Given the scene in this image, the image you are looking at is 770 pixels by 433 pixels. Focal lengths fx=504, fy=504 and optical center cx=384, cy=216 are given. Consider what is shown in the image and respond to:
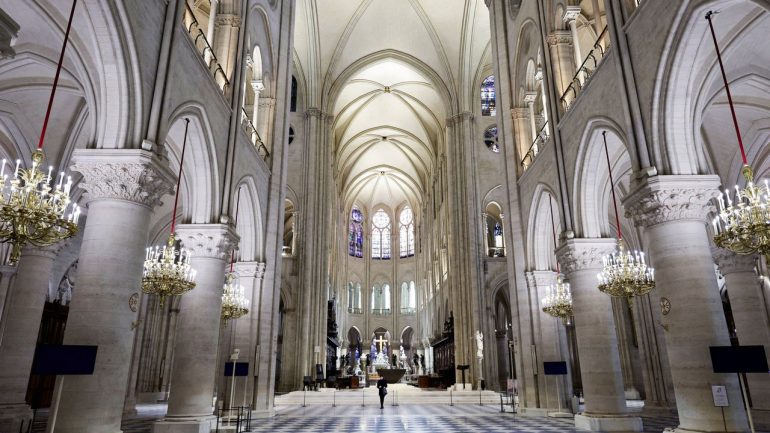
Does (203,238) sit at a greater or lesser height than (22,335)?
greater

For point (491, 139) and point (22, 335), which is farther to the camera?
point (491, 139)

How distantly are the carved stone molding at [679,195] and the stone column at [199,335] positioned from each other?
25.5 feet

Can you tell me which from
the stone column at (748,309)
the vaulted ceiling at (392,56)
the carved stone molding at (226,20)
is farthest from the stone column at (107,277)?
the vaulted ceiling at (392,56)

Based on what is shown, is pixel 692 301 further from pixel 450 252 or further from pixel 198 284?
pixel 450 252

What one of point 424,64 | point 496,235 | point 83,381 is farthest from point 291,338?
point 83,381

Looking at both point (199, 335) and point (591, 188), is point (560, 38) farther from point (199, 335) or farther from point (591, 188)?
point (199, 335)

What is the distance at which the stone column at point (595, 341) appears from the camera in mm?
10047

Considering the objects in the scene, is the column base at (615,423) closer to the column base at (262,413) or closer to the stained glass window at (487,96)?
the column base at (262,413)

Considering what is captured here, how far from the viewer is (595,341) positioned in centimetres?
1055

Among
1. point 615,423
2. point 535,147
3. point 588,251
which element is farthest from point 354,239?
point 615,423

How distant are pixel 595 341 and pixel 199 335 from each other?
805cm

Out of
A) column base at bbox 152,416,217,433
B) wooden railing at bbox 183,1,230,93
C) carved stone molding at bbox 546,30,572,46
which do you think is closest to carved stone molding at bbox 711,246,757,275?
carved stone molding at bbox 546,30,572,46

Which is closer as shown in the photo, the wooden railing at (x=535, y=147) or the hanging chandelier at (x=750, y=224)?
the hanging chandelier at (x=750, y=224)

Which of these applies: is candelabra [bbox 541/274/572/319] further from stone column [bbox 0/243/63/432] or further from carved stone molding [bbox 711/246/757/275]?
stone column [bbox 0/243/63/432]
